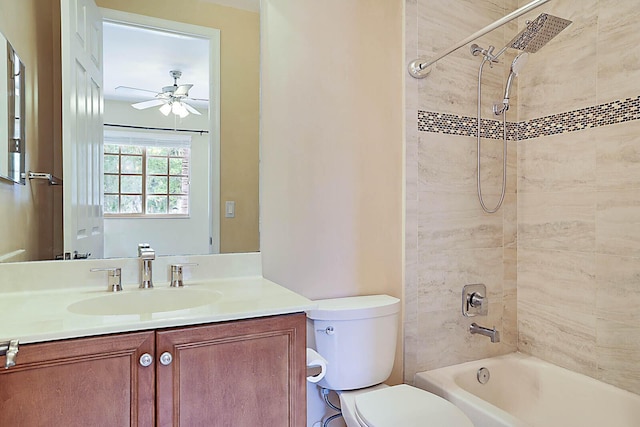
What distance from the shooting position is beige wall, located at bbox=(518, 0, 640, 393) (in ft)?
6.00

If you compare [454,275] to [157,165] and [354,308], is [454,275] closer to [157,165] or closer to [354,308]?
[354,308]

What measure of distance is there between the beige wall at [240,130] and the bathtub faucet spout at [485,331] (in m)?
1.16

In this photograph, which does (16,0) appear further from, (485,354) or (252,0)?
(485,354)

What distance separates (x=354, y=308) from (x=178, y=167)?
0.90 metres

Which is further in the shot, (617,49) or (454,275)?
(454,275)

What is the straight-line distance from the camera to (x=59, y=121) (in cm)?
150

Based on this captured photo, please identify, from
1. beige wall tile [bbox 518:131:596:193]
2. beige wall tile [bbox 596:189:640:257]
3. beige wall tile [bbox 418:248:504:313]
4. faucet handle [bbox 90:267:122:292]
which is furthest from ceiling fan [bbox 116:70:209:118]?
beige wall tile [bbox 596:189:640:257]

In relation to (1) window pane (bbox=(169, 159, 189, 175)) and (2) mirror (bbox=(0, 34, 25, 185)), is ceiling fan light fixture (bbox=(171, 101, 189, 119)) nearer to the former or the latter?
(1) window pane (bbox=(169, 159, 189, 175))

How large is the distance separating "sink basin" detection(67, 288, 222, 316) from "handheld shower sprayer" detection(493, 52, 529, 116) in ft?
5.26

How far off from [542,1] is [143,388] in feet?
5.57

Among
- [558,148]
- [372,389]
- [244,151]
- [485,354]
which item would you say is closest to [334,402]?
[372,389]

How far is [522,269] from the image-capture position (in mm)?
2301

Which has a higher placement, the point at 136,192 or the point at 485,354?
the point at 136,192

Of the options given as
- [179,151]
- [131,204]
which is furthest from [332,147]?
[131,204]
